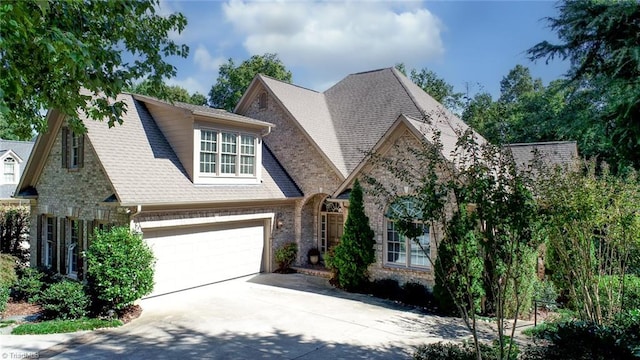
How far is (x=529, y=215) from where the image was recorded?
240 inches

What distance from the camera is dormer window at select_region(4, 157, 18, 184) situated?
28.4 meters

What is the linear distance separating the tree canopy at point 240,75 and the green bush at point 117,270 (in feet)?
84.6

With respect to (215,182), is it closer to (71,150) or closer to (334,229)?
(71,150)

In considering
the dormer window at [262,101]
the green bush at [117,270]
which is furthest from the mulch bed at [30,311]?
the dormer window at [262,101]

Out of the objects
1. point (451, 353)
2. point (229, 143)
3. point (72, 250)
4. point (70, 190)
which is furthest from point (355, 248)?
point (70, 190)

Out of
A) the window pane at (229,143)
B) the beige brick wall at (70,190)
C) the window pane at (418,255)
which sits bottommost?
the window pane at (418,255)

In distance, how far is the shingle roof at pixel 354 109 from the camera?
17688 mm

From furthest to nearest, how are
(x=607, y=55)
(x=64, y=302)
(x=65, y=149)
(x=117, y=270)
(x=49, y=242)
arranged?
1. (x=49, y=242)
2. (x=65, y=149)
3. (x=117, y=270)
4. (x=64, y=302)
5. (x=607, y=55)

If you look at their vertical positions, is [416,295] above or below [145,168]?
below

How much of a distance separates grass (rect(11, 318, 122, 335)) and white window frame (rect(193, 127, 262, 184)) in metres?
5.35

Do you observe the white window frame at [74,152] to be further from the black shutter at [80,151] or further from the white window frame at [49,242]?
the white window frame at [49,242]

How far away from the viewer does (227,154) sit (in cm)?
1556

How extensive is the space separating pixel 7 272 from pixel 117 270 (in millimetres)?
5294

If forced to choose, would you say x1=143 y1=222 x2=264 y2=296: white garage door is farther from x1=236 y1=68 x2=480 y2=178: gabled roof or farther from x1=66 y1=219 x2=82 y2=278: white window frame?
x1=236 y1=68 x2=480 y2=178: gabled roof
